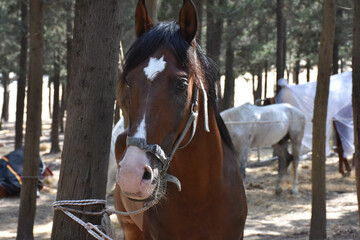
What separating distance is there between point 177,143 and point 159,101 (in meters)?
0.23

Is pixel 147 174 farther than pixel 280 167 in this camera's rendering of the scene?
No

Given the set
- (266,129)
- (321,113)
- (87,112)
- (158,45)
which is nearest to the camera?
(158,45)

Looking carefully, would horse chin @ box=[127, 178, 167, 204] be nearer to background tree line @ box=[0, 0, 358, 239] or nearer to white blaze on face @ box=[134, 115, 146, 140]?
white blaze on face @ box=[134, 115, 146, 140]

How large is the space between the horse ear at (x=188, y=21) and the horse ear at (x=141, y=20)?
0.30 m

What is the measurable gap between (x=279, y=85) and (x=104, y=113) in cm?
1130

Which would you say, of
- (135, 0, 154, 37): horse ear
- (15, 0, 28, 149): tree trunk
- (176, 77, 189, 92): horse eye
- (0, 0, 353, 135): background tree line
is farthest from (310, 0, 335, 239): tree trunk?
(15, 0, 28, 149): tree trunk

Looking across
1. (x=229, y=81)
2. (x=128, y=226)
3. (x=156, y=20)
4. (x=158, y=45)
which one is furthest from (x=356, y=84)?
(x=229, y=81)

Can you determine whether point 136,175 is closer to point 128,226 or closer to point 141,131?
point 141,131

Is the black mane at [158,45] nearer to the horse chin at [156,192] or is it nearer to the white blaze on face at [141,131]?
the white blaze on face at [141,131]

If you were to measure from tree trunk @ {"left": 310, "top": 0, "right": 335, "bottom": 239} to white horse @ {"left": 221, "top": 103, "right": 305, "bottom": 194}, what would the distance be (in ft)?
12.5

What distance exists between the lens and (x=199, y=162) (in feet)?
9.05

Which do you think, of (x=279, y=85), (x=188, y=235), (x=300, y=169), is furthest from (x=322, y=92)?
(x=300, y=169)

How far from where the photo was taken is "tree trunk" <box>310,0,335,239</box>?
5.80 meters

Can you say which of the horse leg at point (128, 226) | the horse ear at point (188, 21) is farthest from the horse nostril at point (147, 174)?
the horse leg at point (128, 226)
